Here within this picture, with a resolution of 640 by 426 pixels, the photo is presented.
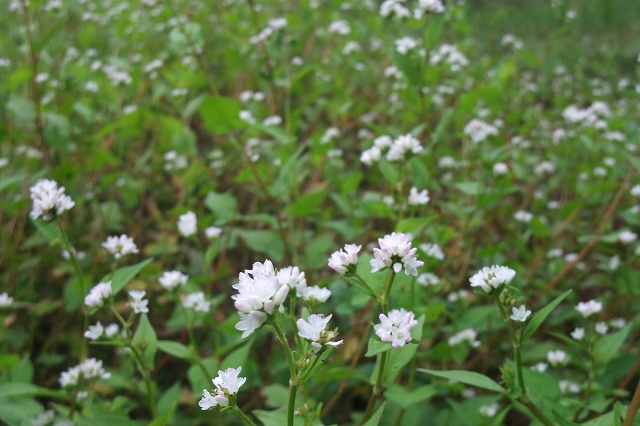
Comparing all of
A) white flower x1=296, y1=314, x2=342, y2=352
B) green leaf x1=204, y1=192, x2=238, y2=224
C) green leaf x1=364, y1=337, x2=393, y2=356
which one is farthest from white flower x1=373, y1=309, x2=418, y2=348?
green leaf x1=204, y1=192, x2=238, y2=224

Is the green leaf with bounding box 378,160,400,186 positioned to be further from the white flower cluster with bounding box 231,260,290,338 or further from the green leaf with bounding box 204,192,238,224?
the white flower cluster with bounding box 231,260,290,338

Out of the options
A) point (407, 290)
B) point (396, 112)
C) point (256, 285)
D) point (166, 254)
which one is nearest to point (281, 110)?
point (396, 112)

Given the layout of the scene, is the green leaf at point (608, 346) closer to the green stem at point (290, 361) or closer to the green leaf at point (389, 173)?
the green leaf at point (389, 173)

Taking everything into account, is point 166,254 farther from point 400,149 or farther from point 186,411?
point 400,149

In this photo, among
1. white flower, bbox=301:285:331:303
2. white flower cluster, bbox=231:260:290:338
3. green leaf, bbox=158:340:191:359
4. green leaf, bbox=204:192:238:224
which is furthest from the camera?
green leaf, bbox=204:192:238:224

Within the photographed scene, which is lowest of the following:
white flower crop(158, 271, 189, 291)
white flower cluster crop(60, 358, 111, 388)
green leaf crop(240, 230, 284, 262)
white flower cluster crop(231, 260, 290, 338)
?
green leaf crop(240, 230, 284, 262)

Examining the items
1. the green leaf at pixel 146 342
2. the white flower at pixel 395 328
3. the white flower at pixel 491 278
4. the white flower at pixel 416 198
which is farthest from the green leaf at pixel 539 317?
the green leaf at pixel 146 342

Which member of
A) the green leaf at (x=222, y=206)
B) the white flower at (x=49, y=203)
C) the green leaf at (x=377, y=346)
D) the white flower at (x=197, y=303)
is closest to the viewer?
the green leaf at (x=377, y=346)
